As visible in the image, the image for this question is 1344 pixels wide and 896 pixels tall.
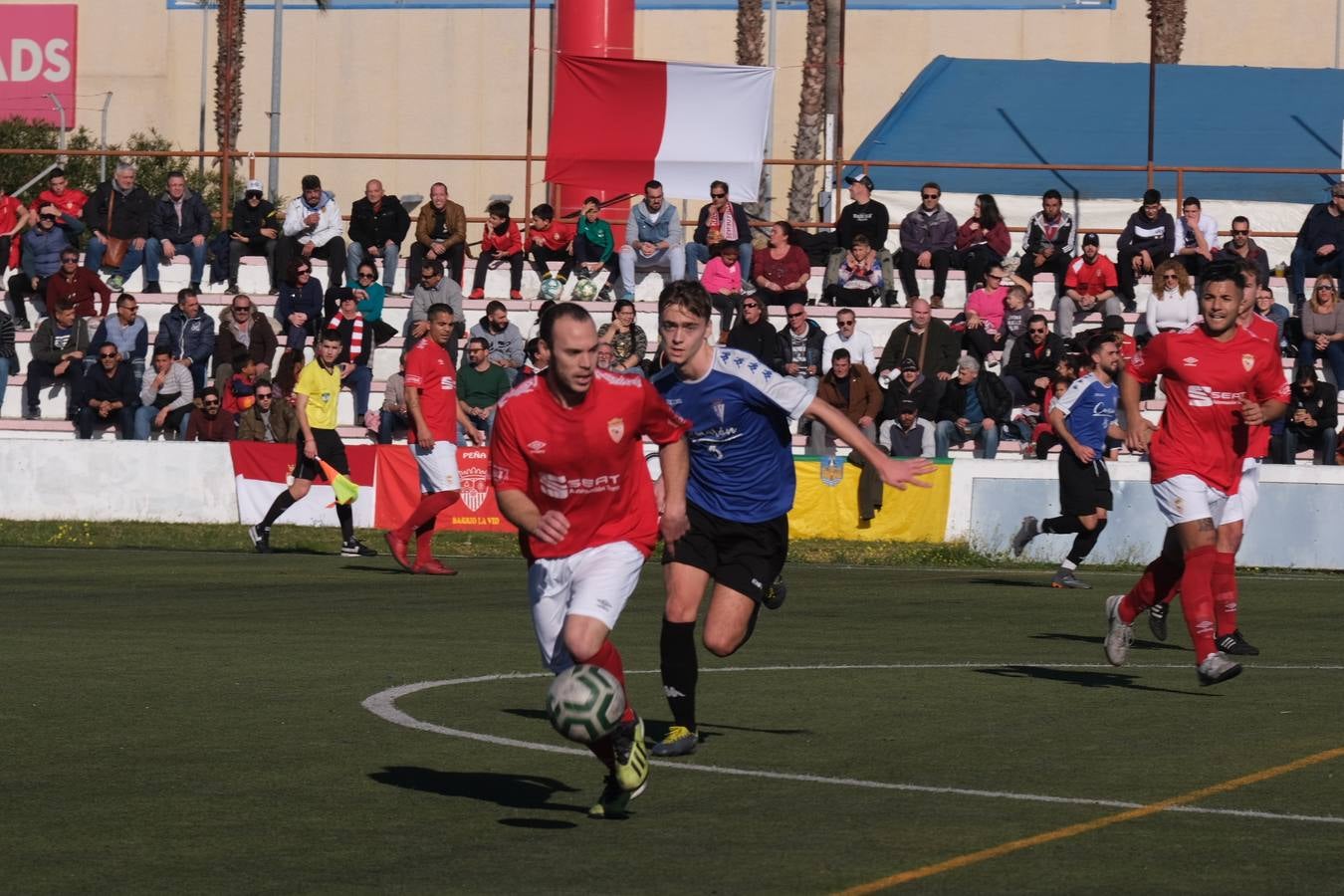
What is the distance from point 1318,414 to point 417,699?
16369 mm

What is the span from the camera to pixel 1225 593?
1135 centimetres

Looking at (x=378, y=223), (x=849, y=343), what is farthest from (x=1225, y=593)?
(x=378, y=223)

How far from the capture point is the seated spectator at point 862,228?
29344 mm

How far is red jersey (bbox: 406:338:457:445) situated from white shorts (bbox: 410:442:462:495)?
0.10 meters

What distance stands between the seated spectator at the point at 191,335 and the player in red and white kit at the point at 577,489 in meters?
20.9

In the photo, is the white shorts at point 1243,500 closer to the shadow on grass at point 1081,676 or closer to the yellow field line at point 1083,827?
the shadow on grass at point 1081,676

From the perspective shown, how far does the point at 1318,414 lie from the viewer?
24.7 meters

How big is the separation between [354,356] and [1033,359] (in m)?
8.40

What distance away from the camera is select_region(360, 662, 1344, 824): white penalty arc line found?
7.66 m

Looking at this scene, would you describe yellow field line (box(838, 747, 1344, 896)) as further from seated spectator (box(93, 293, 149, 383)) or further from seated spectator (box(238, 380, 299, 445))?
seated spectator (box(93, 293, 149, 383))

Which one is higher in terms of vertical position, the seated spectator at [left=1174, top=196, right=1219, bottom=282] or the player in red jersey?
the seated spectator at [left=1174, top=196, right=1219, bottom=282]

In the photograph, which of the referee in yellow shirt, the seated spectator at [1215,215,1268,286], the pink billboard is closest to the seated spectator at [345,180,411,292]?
the referee in yellow shirt

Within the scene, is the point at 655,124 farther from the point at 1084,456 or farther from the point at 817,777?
the point at 817,777

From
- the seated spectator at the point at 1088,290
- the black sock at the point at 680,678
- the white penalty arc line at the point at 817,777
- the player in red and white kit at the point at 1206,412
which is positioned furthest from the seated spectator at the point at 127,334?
the black sock at the point at 680,678
